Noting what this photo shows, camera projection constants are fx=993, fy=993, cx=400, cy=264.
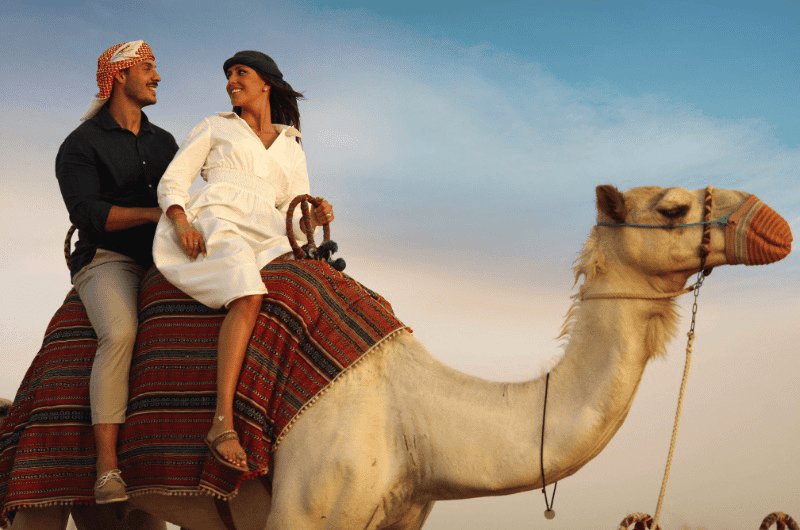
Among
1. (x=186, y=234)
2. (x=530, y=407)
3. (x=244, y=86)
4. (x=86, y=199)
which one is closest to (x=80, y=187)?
(x=86, y=199)

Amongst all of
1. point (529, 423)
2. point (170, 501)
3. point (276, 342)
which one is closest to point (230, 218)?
point (276, 342)

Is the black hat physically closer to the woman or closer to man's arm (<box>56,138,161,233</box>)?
the woman

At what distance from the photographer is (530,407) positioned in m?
5.50

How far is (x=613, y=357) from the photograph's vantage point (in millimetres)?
5371

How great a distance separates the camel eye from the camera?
5.37 metres

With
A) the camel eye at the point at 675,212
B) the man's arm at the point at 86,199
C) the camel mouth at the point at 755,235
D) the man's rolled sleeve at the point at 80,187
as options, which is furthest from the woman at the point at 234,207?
the camel mouth at the point at 755,235

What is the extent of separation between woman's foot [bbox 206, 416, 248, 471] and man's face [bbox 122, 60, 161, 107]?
8.94 ft

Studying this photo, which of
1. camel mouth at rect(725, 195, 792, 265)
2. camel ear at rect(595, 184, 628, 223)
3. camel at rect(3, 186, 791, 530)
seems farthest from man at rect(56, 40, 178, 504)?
camel mouth at rect(725, 195, 792, 265)

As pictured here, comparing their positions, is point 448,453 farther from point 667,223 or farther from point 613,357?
point 667,223

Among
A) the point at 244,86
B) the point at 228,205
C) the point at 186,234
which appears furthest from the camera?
the point at 244,86

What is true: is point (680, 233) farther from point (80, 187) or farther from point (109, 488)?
point (80, 187)

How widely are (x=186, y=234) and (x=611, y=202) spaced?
2568mm

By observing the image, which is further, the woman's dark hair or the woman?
the woman's dark hair

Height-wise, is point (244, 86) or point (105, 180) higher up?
point (244, 86)
